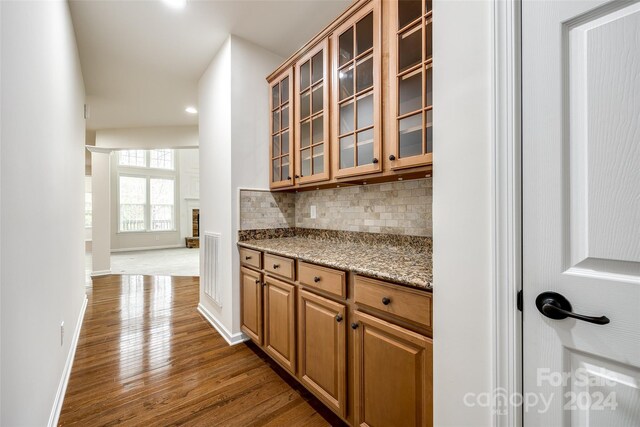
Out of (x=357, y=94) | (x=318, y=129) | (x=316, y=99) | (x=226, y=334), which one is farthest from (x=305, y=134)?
(x=226, y=334)

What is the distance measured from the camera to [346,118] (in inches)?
73.1

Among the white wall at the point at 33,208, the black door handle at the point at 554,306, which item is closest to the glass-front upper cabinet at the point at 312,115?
the black door handle at the point at 554,306

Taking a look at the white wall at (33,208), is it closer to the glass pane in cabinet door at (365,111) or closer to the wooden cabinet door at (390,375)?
the wooden cabinet door at (390,375)

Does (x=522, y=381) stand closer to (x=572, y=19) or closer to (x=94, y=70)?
(x=572, y=19)

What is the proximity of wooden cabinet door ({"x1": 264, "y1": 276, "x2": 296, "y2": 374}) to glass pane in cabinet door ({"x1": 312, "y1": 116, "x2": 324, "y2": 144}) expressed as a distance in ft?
3.67

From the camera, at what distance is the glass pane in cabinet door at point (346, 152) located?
1.81m

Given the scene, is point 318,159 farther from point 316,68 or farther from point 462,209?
point 462,209

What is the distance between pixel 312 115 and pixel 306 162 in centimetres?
37

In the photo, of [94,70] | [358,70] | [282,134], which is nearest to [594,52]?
[358,70]

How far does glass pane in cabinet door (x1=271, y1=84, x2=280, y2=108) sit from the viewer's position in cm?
257

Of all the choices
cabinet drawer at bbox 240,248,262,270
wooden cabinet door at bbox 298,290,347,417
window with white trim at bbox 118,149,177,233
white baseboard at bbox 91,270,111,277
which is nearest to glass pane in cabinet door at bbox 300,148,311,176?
cabinet drawer at bbox 240,248,262,270

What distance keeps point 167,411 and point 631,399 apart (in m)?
2.06

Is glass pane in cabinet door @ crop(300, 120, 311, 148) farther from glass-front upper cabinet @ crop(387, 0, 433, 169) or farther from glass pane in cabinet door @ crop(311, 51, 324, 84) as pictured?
glass-front upper cabinet @ crop(387, 0, 433, 169)

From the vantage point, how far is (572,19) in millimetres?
740
